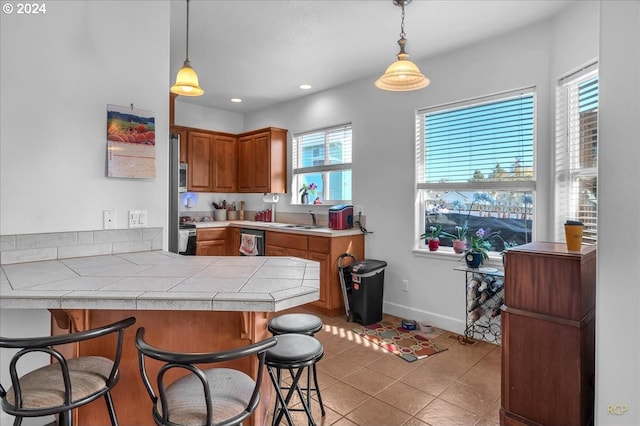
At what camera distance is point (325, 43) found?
335 cm

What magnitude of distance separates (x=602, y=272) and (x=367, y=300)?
2.41m

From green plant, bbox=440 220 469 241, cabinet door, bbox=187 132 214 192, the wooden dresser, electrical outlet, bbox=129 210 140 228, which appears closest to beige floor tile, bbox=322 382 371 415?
the wooden dresser

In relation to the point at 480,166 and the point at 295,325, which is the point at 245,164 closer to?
the point at 480,166

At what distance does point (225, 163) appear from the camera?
18.6 ft

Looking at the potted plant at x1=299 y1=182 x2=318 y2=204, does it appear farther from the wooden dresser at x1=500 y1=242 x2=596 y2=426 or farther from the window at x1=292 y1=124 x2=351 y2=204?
the wooden dresser at x1=500 y1=242 x2=596 y2=426

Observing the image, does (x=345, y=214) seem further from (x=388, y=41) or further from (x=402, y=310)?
(x=388, y=41)

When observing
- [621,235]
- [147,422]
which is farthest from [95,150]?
[621,235]

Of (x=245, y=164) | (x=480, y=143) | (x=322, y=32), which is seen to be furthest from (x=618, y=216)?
(x=245, y=164)

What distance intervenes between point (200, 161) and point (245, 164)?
69 cm

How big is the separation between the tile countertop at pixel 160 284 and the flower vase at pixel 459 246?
207 centimetres

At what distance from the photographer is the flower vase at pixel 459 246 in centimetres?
347

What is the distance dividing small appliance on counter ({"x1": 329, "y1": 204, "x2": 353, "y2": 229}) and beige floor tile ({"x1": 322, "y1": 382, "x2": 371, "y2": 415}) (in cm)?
199

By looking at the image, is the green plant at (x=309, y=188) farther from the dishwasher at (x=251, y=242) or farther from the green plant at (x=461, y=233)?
the green plant at (x=461, y=233)

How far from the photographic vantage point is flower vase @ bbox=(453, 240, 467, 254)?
11.4ft
